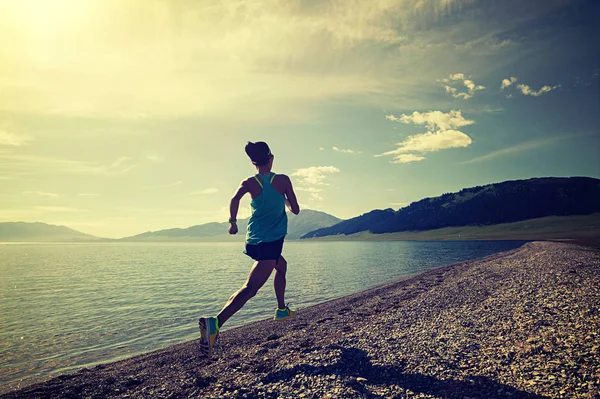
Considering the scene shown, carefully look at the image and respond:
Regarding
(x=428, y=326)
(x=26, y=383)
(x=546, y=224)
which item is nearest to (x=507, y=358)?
(x=428, y=326)

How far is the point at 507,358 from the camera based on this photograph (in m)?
6.20

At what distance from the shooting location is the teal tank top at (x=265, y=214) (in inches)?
248

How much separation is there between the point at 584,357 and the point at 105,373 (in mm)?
13744

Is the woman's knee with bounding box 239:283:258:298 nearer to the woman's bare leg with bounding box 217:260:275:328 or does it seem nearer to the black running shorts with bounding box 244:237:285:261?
the woman's bare leg with bounding box 217:260:275:328

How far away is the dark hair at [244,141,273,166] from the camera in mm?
6543

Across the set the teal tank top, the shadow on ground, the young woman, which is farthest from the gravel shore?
the teal tank top

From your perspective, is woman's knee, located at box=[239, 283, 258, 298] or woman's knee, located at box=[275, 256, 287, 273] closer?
woman's knee, located at box=[239, 283, 258, 298]

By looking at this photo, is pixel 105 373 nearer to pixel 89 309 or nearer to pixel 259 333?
pixel 259 333

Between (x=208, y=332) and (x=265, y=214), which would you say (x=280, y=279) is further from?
(x=208, y=332)

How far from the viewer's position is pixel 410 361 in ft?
21.7

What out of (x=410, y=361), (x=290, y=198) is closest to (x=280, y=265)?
(x=290, y=198)

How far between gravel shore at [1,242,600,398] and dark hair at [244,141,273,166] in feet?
14.6

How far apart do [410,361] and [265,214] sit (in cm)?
437

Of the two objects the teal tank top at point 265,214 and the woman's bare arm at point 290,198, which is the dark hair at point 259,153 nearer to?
the teal tank top at point 265,214
